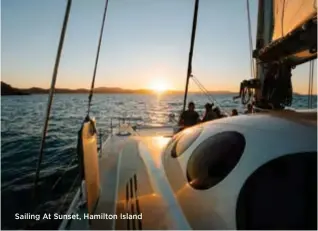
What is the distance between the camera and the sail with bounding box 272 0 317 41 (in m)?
3.13

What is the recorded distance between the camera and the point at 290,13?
388 centimetres

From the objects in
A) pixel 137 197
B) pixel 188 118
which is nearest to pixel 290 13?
pixel 137 197

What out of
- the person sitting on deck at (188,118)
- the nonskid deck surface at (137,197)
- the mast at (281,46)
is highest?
the mast at (281,46)

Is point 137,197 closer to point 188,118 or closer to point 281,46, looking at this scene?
point 281,46

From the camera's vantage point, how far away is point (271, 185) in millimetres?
2260

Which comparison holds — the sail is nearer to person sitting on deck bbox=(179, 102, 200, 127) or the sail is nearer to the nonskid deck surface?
the nonskid deck surface

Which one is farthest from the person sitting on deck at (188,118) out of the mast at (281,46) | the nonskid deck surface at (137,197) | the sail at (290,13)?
the sail at (290,13)

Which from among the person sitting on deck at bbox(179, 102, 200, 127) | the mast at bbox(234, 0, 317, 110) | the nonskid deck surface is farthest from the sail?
the person sitting on deck at bbox(179, 102, 200, 127)

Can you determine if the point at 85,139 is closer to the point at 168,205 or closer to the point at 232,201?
the point at 168,205

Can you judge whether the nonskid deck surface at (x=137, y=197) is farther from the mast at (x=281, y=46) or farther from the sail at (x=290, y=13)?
the sail at (x=290, y=13)

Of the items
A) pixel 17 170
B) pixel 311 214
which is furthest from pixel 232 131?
pixel 17 170

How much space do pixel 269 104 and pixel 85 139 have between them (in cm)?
229

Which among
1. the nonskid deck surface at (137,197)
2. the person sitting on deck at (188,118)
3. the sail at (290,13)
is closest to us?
the nonskid deck surface at (137,197)

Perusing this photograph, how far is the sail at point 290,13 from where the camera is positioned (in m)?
3.13
